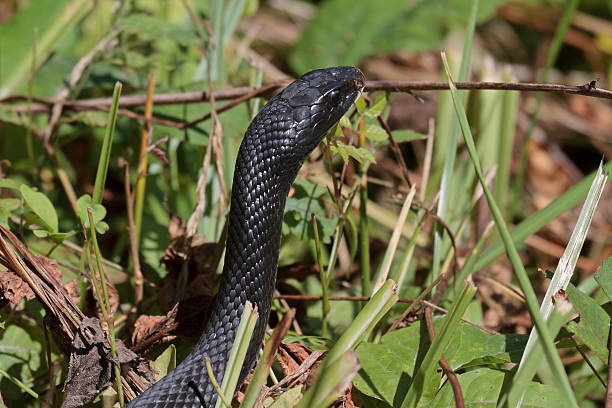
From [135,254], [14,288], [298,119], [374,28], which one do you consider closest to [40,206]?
[14,288]

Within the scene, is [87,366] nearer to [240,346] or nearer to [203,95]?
[240,346]

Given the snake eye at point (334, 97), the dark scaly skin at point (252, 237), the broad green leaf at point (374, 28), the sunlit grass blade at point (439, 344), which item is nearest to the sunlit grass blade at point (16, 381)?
the dark scaly skin at point (252, 237)

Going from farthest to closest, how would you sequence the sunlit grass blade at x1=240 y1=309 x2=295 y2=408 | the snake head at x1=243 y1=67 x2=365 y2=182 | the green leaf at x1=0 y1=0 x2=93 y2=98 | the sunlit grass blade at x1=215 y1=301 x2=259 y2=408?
the green leaf at x1=0 y1=0 x2=93 y2=98, the snake head at x1=243 y1=67 x2=365 y2=182, the sunlit grass blade at x1=215 y1=301 x2=259 y2=408, the sunlit grass blade at x1=240 y1=309 x2=295 y2=408

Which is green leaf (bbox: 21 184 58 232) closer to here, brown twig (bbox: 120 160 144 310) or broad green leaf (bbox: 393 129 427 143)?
brown twig (bbox: 120 160 144 310)

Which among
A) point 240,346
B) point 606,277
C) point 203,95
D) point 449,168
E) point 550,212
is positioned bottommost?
point 240,346

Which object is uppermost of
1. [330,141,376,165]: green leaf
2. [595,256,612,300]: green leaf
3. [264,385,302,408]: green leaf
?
[330,141,376,165]: green leaf

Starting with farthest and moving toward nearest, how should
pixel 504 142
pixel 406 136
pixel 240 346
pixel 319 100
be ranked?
pixel 504 142, pixel 406 136, pixel 319 100, pixel 240 346

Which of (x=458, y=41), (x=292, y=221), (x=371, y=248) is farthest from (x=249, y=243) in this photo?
(x=458, y=41)

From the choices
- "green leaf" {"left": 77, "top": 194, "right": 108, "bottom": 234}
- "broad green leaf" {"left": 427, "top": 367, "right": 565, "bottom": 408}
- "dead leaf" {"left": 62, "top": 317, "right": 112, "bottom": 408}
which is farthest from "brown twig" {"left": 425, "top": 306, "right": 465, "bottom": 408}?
"green leaf" {"left": 77, "top": 194, "right": 108, "bottom": 234}

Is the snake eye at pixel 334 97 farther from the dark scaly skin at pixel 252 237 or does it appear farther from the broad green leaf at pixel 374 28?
the broad green leaf at pixel 374 28
